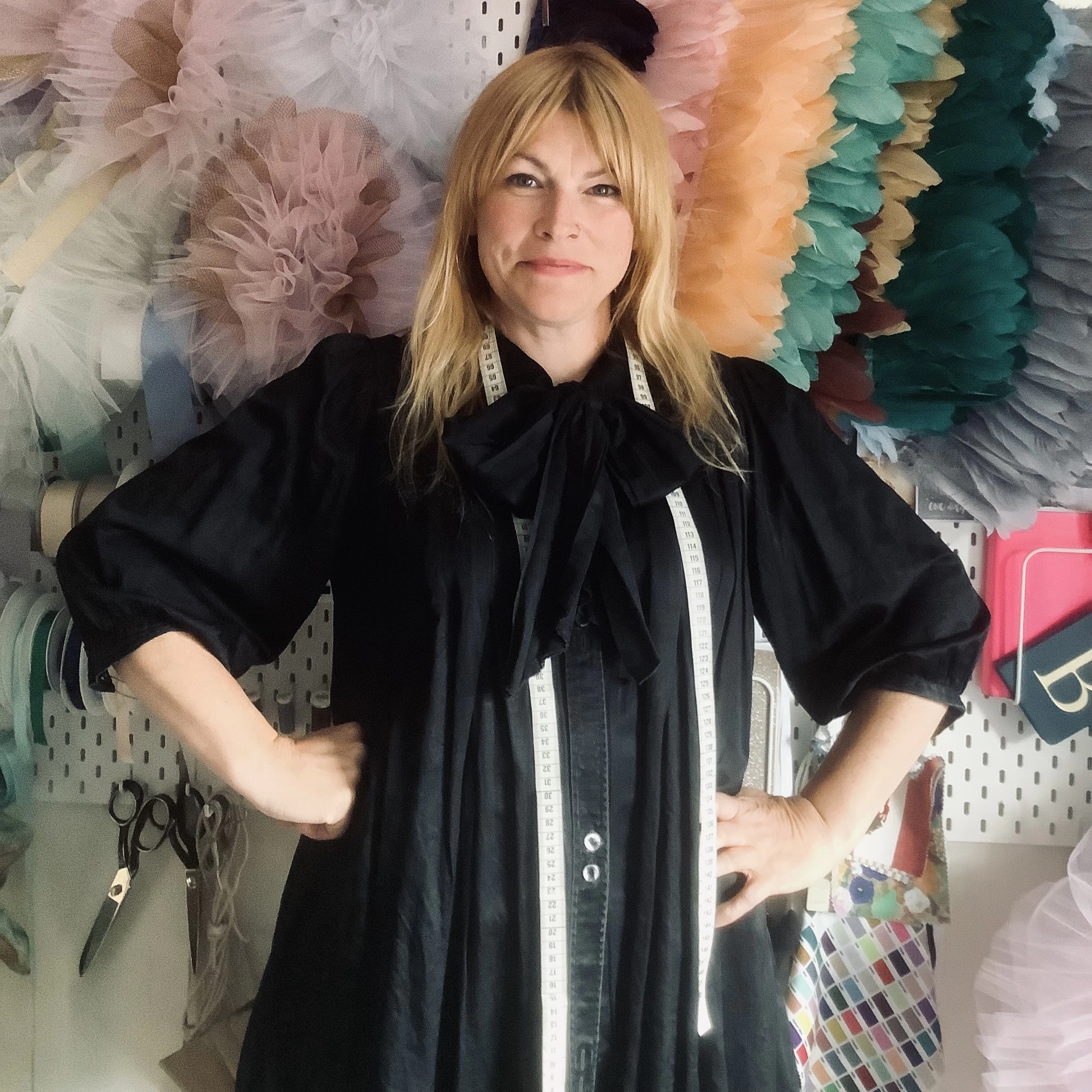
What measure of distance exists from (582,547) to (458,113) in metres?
0.50

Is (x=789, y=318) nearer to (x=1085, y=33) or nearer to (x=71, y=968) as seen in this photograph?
(x=1085, y=33)

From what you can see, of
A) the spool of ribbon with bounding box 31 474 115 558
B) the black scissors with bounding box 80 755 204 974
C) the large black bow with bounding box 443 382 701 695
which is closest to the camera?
the large black bow with bounding box 443 382 701 695

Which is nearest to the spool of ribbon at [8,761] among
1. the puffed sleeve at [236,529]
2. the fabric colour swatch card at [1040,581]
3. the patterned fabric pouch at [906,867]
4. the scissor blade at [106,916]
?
the scissor blade at [106,916]

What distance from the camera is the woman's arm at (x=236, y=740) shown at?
2.44ft

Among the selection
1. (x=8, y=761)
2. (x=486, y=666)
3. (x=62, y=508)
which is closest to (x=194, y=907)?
(x=8, y=761)

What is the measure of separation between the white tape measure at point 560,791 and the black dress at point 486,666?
1cm

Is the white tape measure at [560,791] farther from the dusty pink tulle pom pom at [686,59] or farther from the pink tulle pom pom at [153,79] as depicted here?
the pink tulle pom pom at [153,79]

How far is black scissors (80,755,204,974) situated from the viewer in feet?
3.52

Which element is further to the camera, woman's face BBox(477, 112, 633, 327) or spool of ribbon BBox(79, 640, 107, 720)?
spool of ribbon BBox(79, 640, 107, 720)

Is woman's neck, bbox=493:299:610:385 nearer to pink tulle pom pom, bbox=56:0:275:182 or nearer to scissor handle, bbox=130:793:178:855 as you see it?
pink tulle pom pom, bbox=56:0:275:182

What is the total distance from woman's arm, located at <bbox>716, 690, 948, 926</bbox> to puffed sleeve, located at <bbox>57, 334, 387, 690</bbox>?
435 mm

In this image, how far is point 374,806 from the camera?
30.2 inches

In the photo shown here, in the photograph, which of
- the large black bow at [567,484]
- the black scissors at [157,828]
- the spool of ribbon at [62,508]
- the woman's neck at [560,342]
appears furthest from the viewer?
the black scissors at [157,828]

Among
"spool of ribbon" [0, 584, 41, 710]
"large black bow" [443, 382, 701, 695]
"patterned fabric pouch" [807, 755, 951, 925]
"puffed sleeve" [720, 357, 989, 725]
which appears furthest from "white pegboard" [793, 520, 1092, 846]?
"spool of ribbon" [0, 584, 41, 710]
